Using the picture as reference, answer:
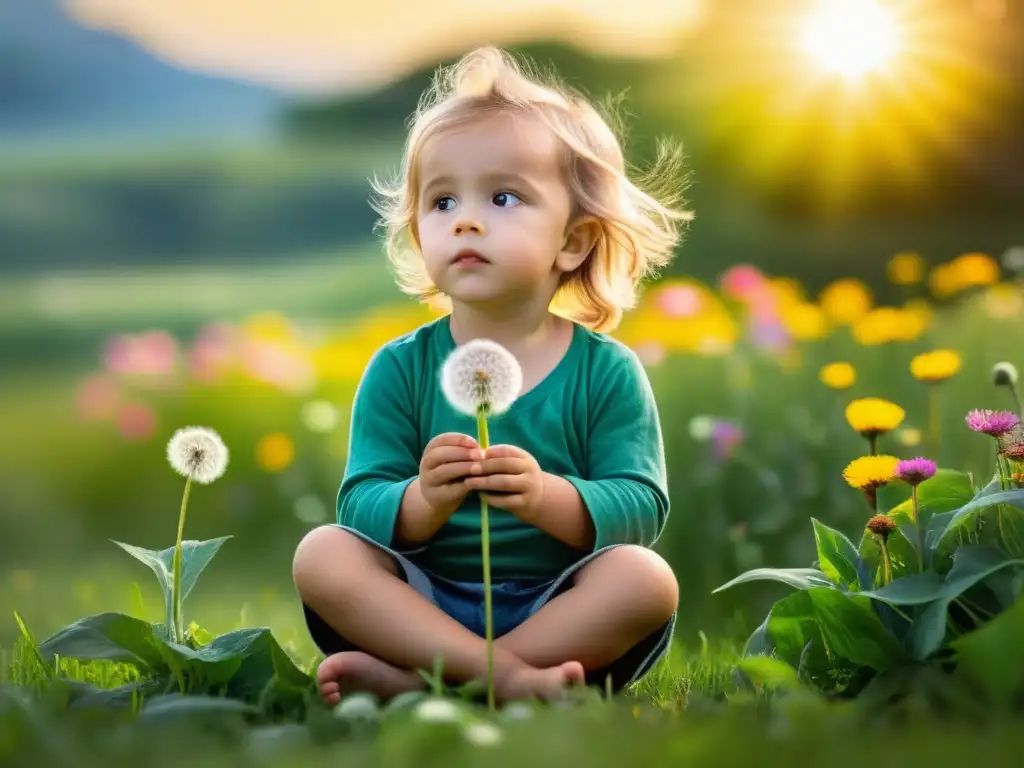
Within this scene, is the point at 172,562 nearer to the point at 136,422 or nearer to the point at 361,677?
the point at 361,677

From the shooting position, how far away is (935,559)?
205 cm

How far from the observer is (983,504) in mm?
1899

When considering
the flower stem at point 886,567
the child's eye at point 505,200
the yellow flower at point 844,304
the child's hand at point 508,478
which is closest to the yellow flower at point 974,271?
the yellow flower at point 844,304

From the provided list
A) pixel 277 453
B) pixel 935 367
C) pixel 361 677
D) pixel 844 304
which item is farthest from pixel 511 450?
pixel 277 453

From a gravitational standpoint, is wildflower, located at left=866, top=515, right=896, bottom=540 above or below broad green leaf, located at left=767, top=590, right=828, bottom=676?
above

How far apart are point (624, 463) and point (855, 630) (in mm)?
463

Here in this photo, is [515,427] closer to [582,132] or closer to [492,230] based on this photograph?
[492,230]

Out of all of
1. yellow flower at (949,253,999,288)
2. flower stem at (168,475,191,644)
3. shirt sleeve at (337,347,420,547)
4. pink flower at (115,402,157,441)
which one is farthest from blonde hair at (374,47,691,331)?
pink flower at (115,402,157,441)

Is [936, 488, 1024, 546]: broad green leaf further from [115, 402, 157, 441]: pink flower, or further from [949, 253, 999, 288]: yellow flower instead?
[115, 402, 157, 441]: pink flower

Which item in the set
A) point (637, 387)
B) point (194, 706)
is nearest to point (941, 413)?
point (637, 387)

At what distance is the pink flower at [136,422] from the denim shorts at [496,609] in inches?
98.9

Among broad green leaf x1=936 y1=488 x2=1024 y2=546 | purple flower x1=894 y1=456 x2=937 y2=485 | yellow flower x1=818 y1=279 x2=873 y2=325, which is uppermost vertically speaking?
yellow flower x1=818 y1=279 x2=873 y2=325

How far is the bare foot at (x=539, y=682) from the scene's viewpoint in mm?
1954

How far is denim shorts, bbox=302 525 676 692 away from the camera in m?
2.18
